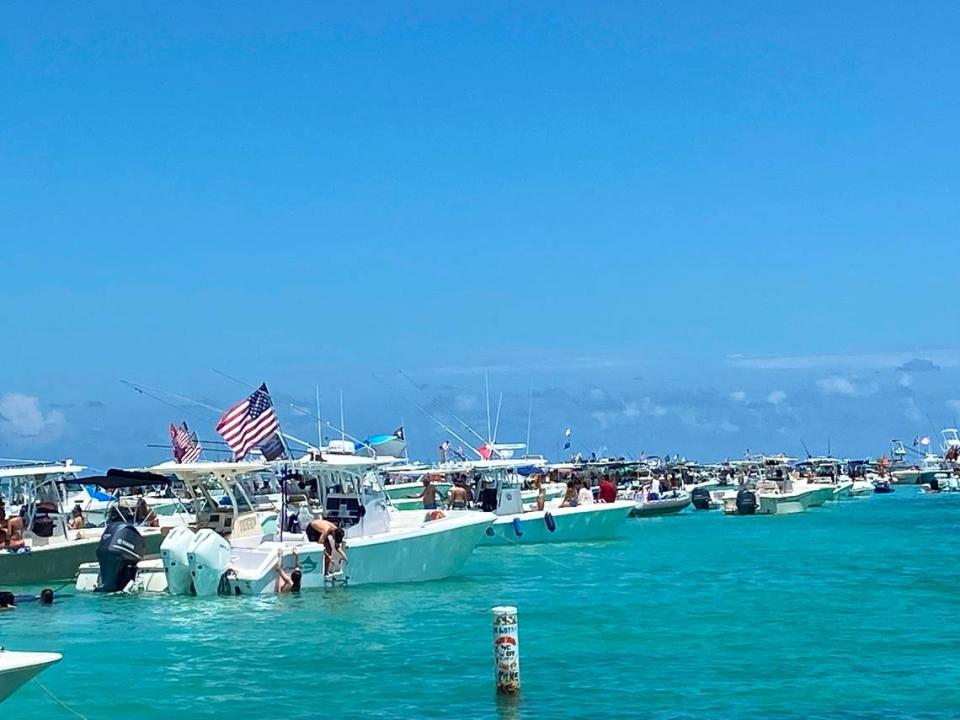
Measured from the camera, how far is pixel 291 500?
34.2 m

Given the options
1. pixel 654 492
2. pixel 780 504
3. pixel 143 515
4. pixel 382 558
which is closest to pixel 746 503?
pixel 780 504

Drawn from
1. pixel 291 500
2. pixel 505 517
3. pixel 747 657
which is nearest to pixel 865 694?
pixel 747 657

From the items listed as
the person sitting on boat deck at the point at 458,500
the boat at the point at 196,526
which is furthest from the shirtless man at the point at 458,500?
the boat at the point at 196,526

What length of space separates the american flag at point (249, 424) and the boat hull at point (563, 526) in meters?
9.42

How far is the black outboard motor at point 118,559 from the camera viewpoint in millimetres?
29141

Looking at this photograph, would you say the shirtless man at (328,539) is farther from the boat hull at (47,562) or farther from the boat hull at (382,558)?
the boat hull at (47,562)

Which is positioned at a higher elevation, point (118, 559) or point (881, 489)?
point (881, 489)

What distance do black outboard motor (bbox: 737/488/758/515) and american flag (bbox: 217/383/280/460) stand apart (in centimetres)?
4007

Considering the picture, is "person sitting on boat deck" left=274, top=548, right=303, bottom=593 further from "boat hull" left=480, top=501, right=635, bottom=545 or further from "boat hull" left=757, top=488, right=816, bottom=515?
"boat hull" left=757, top=488, right=816, bottom=515

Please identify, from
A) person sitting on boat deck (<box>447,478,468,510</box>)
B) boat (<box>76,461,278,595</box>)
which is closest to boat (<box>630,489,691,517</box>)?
person sitting on boat deck (<box>447,478,468,510</box>)

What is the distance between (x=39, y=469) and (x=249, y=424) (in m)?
5.15

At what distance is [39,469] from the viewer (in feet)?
111

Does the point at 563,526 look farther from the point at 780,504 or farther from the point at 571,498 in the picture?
the point at 780,504

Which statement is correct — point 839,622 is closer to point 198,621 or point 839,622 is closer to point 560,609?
point 560,609
